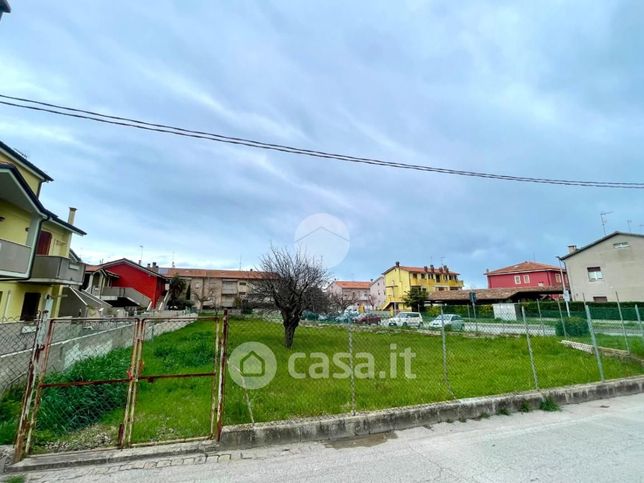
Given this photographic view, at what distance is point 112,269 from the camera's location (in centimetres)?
3384

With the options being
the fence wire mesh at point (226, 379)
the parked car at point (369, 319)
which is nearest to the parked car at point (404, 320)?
the parked car at point (369, 319)

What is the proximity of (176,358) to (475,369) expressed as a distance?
868cm

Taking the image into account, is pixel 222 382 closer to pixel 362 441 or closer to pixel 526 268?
pixel 362 441

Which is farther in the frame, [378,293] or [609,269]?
[378,293]

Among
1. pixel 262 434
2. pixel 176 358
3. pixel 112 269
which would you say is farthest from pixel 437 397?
pixel 112 269

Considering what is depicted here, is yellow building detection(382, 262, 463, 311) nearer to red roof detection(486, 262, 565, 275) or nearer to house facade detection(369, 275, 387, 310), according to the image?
house facade detection(369, 275, 387, 310)

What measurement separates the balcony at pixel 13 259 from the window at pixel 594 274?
4138 centimetres

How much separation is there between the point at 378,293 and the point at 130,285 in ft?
150

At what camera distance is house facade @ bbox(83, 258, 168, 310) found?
1222 inches

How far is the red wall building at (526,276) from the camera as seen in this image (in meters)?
42.3

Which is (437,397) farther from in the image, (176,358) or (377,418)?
(176,358)

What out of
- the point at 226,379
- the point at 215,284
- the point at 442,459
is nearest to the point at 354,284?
the point at 215,284

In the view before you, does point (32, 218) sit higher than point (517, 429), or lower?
higher

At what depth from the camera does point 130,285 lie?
111 ft
